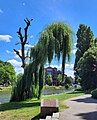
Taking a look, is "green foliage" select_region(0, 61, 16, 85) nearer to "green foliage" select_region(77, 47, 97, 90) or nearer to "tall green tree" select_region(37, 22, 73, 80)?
"green foliage" select_region(77, 47, 97, 90)

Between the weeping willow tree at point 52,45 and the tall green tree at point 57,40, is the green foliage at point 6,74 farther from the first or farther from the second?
the tall green tree at point 57,40

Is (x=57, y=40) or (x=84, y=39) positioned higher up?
(x=84, y=39)

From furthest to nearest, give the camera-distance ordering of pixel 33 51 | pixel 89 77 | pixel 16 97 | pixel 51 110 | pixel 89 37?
pixel 89 37 < pixel 89 77 < pixel 16 97 < pixel 33 51 < pixel 51 110

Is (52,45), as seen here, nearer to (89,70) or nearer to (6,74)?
(89,70)

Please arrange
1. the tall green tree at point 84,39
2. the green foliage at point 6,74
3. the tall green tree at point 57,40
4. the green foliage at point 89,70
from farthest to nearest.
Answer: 1. the green foliage at point 6,74
2. the tall green tree at point 84,39
3. the green foliage at point 89,70
4. the tall green tree at point 57,40

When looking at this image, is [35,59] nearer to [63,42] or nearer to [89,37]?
[63,42]

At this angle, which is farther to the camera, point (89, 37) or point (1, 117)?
point (89, 37)

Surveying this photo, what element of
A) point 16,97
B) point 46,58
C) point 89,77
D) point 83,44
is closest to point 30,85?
point 16,97

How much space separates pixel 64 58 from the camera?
19.2 m

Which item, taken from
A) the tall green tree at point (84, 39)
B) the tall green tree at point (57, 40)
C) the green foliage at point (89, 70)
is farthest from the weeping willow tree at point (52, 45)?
the tall green tree at point (84, 39)

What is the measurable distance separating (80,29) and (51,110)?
4885cm

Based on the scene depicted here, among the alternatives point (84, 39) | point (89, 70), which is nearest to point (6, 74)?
point (84, 39)

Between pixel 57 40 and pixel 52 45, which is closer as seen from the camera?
pixel 52 45

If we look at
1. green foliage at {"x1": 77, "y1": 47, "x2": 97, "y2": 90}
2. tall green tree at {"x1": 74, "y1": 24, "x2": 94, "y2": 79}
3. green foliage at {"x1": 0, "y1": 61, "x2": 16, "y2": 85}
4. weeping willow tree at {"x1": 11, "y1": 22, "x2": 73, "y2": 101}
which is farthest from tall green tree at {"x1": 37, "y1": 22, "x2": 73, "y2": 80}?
green foliage at {"x1": 0, "y1": 61, "x2": 16, "y2": 85}
